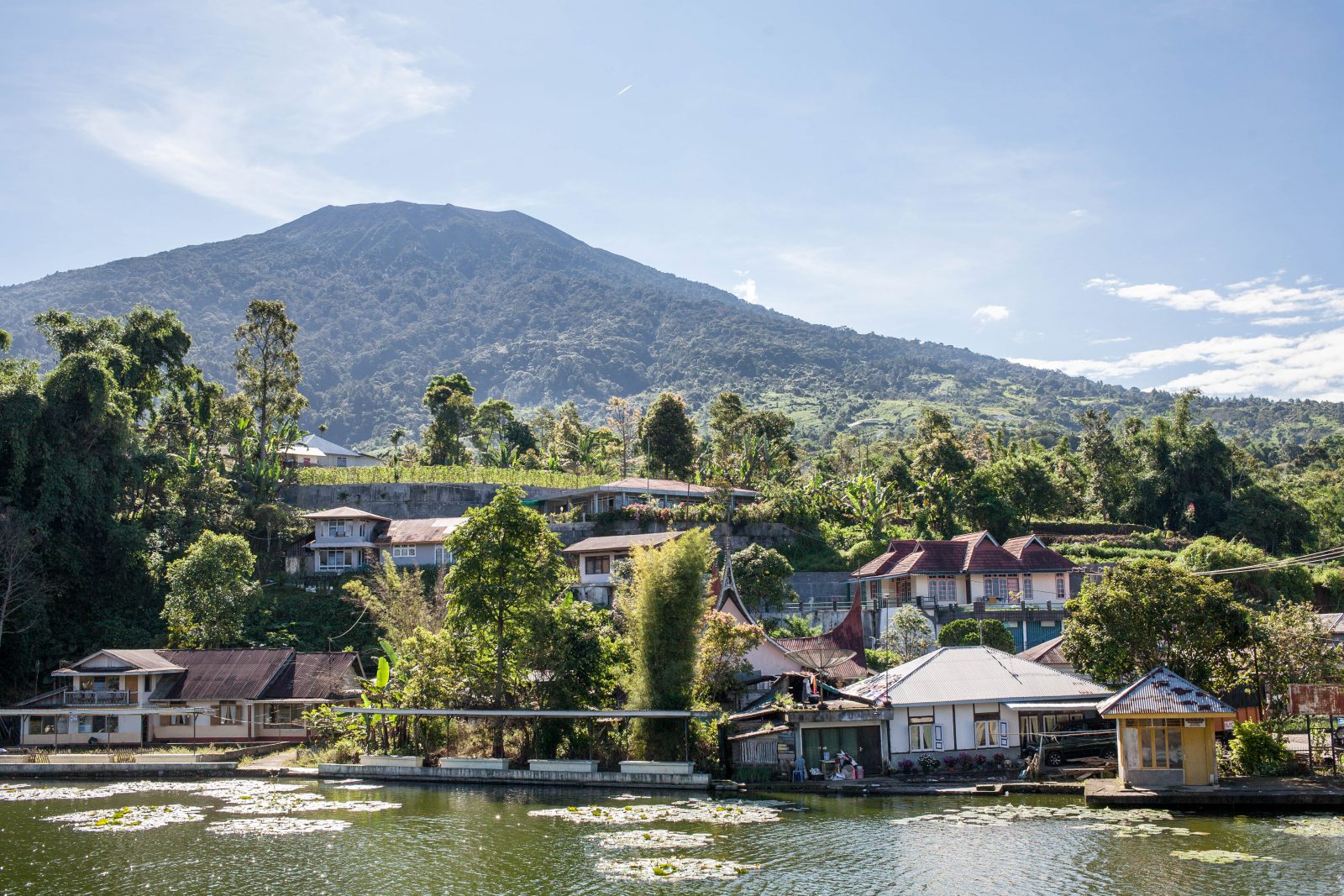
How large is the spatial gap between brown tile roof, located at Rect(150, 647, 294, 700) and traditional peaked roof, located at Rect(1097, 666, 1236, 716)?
30335mm

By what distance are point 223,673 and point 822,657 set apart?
23.3m

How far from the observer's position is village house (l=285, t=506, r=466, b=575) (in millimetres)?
56969

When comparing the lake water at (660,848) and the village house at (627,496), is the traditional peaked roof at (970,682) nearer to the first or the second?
the lake water at (660,848)

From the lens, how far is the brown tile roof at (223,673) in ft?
133

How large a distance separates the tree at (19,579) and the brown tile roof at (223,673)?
6470mm

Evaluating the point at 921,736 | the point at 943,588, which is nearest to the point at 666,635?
the point at 921,736

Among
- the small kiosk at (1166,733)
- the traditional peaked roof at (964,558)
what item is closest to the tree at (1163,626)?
the small kiosk at (1166,733)

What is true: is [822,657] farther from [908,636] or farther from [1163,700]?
[1163,700]

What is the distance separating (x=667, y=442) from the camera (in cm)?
7281

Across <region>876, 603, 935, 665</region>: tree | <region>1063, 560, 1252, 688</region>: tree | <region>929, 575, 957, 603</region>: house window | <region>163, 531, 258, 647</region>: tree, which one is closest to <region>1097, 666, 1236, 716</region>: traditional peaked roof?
<region>1063, 560, 1252, 688</region>: tree

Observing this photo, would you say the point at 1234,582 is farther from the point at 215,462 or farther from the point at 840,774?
the point at 215,462

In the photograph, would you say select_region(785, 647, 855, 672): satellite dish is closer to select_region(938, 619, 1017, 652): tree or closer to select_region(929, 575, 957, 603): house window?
select_region(938, 619, 1017, 652): tree

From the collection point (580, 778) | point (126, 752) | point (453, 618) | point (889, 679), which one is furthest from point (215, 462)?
point (889, 679)

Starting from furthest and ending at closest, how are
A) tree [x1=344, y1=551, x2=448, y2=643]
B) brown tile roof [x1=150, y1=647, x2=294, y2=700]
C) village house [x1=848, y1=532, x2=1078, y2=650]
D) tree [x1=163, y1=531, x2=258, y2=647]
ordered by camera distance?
village house [x1=848, y1=532, x2=1078, y2=650]
tree [x1=163, y1=531, x2=258, y2=647]
tree [x1=344, y1=551, x2=448, y2=643]
brown tile roof [x1=150, y1=647, x2=294, y2=700]
